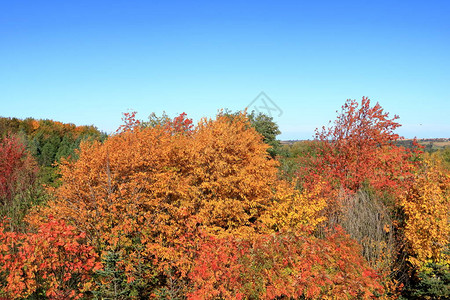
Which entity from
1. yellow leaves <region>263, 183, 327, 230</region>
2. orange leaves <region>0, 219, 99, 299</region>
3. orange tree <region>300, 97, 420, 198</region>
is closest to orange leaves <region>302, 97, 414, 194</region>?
orange tree <region>300, 97, 420, 198</region>

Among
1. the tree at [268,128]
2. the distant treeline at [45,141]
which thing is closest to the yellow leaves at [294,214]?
the tree at [268,128]

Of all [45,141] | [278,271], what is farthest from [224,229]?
[45,141]

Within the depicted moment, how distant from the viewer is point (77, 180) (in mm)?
18688

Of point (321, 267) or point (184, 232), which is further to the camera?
point (184, 232)

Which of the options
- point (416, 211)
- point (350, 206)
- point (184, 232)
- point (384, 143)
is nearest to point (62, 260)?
point (184, 232)

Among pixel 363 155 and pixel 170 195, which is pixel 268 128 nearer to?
pixel 363 155

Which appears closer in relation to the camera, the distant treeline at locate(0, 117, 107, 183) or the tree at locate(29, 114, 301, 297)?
the tree at locate(29, 114, 301, 297)

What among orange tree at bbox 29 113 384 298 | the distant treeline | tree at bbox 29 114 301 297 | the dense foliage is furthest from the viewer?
the distant treeline

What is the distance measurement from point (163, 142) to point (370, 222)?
14.0 metres

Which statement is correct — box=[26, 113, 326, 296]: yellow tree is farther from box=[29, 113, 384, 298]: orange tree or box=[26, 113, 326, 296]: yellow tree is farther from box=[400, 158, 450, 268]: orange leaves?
box=[400, 158, 450, 268]: orange leaves

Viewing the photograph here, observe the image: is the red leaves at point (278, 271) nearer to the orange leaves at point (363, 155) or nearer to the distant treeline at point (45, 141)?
the orange leaves at point (363, 155)

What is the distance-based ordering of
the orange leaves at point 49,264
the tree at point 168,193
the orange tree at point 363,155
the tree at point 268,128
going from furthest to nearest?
the tree at point 268,128
the orange tree at point 363,155
the tree at point 168,193
the orange leaves at point 49,264

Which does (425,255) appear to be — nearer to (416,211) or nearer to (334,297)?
(416,211)

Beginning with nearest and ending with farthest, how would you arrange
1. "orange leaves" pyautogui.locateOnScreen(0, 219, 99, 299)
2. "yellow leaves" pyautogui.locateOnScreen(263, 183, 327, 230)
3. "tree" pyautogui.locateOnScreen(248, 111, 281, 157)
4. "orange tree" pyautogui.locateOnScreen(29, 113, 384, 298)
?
1. "orange leaves" pyautogui.locateOnScreen(0, 219, 99, 299)
2. "orange tree" pyautogui.locateOnScreen(29, 113, 384, 298)
3. "yellow leaves" pyautogui.locateOnScreen(263, 183, 327, 230)
4. "tree" pyautogui.locateOnScreen(248, 111, 281, 157)
